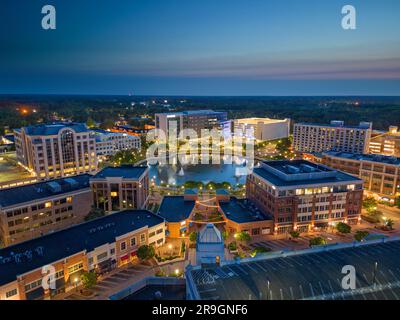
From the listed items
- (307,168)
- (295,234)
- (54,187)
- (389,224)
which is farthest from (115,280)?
(389,224)

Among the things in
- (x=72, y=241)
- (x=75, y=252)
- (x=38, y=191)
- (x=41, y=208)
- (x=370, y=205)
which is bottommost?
(x=370, y=205)

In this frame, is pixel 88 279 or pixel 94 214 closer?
pixel 88 279

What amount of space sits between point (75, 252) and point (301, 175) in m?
33.7

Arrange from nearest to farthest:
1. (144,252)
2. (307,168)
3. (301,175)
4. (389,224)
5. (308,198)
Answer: (144,252), (308,198), (389,224), (301,175), (307,168)

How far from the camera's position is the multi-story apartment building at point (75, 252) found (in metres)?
26.9

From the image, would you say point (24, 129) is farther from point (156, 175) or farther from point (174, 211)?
point (174, 211)

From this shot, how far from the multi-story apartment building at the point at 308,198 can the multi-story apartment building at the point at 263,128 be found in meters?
81.5

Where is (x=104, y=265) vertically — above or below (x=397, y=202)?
below

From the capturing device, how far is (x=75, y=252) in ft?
101

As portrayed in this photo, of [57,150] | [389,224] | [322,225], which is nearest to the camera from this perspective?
[389,224]

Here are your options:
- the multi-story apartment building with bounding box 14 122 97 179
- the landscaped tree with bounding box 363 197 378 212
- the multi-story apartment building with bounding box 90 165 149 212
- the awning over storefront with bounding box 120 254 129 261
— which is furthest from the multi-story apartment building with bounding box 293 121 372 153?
the awning over storefront with bounding box 120 254 129 261

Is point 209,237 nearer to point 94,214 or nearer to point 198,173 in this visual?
point 94,214

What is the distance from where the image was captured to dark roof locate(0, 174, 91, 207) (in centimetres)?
4109

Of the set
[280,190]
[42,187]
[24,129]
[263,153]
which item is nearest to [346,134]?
[263,153]
